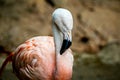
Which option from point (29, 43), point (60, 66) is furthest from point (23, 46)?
point (60, 66)

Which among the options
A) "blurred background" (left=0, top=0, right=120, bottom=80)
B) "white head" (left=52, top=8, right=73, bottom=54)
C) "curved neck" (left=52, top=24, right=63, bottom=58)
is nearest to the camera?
"white head" (left=52, top=8, right=73, bottom=54)

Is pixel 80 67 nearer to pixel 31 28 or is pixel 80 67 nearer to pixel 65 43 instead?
pixel 31 28

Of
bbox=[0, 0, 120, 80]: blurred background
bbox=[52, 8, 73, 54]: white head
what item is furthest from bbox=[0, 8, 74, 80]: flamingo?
bbox=[0, 0, 120, 80]: blurred background

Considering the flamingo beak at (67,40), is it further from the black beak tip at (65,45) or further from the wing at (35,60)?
the wing at (35,60)

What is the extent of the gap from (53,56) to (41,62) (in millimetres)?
139

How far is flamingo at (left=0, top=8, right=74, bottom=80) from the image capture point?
4094mm

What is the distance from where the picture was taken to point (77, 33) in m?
7.12

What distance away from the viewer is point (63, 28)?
13.4 feet

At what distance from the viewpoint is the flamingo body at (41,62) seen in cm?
430

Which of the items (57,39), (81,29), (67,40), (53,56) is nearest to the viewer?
(67,40)

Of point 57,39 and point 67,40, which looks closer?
point 67,40

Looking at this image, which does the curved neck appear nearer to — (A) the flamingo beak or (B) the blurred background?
(A) the flamingo beak

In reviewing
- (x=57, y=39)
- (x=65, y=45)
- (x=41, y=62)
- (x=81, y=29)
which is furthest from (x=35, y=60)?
(x=81, y=29)

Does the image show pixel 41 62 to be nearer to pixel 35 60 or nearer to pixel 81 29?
pixel 35 60
